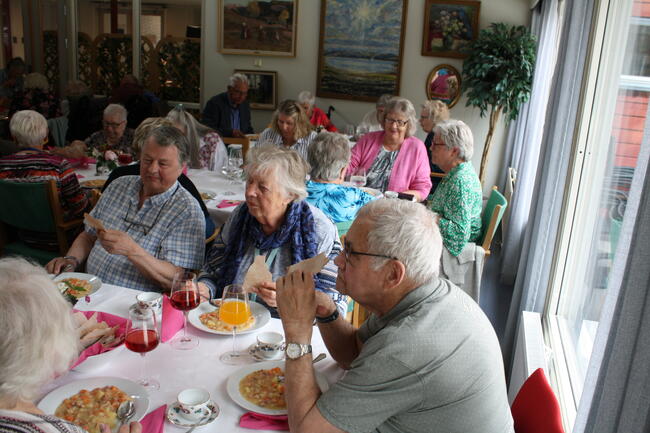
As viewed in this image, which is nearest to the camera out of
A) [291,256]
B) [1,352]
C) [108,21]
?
[1,352]

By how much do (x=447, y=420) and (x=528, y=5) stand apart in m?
7.32

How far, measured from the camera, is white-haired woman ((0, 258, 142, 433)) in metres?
1.16

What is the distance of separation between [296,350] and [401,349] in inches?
12.8

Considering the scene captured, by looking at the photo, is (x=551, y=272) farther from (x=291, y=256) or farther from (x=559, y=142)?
(x=291, y=256)

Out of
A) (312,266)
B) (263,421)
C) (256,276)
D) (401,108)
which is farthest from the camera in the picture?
(401,108)

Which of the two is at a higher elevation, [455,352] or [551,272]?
[455,352]

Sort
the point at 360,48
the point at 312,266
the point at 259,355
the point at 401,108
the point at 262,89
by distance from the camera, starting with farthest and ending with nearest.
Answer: the point at 262,89, the point at 360,48, the point at 401,108, the point at 259,355, the point at 312,266

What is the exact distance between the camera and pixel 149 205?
2717mm

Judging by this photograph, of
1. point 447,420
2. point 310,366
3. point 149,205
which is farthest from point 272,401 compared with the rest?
point 149,205

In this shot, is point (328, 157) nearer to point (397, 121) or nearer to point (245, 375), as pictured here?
point (397, 121)

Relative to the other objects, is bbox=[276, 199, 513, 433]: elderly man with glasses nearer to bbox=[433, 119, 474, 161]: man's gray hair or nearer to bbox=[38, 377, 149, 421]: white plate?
bbox=[38, 377, 149, 421]: white plate

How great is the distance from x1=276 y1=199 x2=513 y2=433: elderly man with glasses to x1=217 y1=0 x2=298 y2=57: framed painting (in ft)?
23.6

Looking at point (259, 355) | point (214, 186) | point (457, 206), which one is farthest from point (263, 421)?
point (214, 186)

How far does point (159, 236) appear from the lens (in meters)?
2.66
